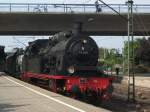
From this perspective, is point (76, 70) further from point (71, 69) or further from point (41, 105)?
point (41, 105)

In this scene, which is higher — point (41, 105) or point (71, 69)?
point (71, 69)

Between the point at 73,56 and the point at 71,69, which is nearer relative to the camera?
the point at 71,69

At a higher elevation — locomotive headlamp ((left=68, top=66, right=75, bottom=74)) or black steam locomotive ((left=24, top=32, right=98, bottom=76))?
black steam locomotive ((left=24, top=32, right=98, bottom=76))

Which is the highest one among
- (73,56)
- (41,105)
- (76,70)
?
(73,56)

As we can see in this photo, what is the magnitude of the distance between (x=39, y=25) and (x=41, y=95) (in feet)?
109

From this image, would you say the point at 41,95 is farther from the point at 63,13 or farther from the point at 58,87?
the point at 63,13

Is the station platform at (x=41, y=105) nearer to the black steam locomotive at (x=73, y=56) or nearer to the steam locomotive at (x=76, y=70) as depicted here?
the steam locomotive at (x=76, y=70)

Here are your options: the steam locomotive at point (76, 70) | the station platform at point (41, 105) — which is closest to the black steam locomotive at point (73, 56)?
the steam locomotive at point (76, 70)

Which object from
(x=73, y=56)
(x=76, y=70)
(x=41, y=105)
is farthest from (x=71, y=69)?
(x=41, y=105)

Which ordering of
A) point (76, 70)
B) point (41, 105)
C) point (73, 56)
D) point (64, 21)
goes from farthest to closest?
1. point (64, 21)
2. point (73, 56)
3. point (76, 70)
4. point (41, 105)

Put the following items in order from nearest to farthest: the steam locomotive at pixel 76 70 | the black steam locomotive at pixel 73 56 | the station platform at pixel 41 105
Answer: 1. the station platform at pixel 41 105
2. the steam locomotive at pixel 76 70
3. the black steam locomotive at pixel 73 56

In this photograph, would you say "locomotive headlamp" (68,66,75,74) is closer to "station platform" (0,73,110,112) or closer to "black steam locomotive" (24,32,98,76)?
"black steam locomotive" (24,32,98,76)

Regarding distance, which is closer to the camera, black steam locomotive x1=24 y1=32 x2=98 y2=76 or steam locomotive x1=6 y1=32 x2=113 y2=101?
steam locomotive x1=6 y1=32 x2=113 y2=101

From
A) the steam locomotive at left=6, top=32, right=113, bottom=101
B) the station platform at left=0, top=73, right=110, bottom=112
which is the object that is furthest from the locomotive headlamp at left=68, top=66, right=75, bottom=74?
the station platform at left=0, top=73, right=110, bottom=112
